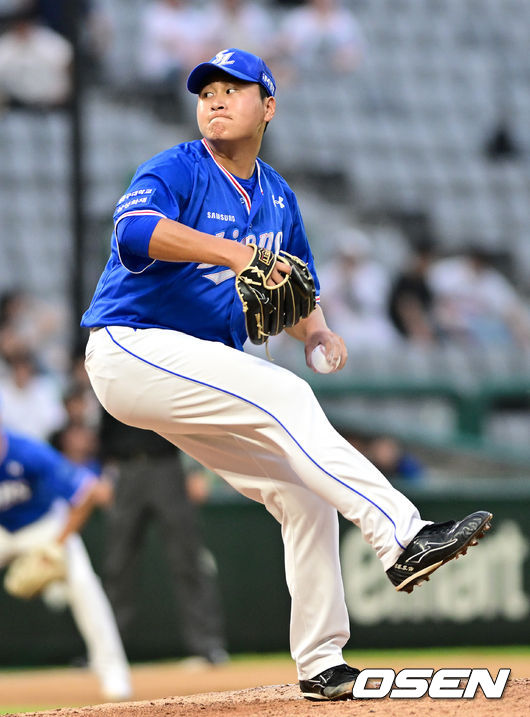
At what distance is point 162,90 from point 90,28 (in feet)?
2.78

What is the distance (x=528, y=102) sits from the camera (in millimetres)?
11258

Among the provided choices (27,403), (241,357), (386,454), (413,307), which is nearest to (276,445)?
(241,357)

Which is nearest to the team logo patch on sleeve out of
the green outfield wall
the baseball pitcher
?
the baseball pitcher

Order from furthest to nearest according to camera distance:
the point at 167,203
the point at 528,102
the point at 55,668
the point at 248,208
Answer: the point at 528,102 < the point at 55,668 < the point at 248,208 < the point at 167,203

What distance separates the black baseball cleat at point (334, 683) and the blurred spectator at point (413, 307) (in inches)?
238

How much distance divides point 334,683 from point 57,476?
3.14m

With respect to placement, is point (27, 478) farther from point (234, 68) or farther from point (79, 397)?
point (234, 68)

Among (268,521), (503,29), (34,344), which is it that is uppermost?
(503,29)

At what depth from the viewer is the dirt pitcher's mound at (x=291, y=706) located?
322 cm

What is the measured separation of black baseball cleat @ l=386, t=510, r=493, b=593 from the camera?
3039 mm

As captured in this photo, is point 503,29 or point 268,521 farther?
point 503,29

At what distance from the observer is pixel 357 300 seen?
957cm

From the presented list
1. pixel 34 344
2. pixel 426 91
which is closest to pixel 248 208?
pixel 34 344

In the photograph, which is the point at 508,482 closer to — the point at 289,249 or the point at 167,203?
the point at 289,249
